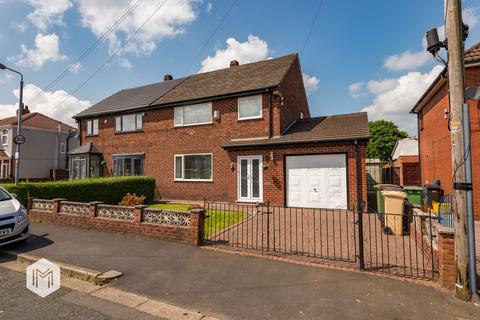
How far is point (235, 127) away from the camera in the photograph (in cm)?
1383

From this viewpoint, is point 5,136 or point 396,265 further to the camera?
point 5,136

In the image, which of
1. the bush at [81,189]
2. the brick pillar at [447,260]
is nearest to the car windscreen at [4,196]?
the bush at [81,189]

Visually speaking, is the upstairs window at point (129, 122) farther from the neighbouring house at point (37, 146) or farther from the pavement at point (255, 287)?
the neighbouring house at point (37, 146)

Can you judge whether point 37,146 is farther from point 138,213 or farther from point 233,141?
point 138,213

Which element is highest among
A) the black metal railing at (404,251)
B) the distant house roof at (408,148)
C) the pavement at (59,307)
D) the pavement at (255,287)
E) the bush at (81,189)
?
the distant house roof at (408,148)

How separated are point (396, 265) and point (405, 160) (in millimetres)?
16931

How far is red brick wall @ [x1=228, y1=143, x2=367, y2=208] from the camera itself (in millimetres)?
10648

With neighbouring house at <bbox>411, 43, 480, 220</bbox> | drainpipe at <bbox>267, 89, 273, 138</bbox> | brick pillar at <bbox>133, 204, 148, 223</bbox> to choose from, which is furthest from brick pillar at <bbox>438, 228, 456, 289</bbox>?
drainpipe at <bbox>267, 89, 273, 138</bbox>

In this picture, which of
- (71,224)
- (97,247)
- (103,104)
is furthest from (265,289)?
(103,104)

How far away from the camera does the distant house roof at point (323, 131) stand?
10984mm

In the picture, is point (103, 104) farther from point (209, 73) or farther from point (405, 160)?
point (405, 160)

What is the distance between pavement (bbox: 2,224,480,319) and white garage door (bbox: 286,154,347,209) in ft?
20.9

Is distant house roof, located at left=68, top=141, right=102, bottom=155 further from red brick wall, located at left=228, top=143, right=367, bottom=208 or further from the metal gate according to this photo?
the metal gate

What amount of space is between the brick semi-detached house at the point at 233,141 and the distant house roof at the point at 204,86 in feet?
0.29
